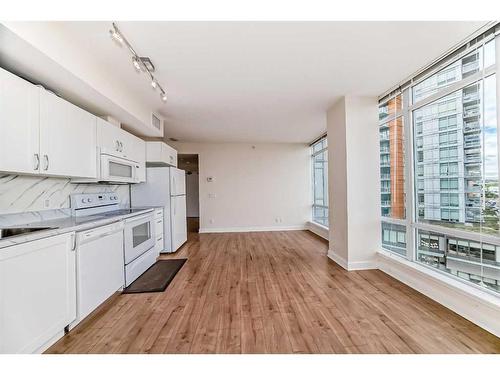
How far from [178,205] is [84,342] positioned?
304cm

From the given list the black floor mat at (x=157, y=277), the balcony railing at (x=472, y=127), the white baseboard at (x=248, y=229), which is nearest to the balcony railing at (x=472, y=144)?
the balcony railing at (x=472, y=127)

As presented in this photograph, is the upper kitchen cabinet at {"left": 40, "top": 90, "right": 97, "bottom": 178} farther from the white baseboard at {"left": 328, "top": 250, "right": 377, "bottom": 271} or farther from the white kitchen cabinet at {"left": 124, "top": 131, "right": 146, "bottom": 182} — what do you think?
the white baseboard at {"left": 328, "top": 250, "right": 377, "bottom": 271}

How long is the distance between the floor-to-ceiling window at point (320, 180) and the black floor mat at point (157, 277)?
12.8 ft

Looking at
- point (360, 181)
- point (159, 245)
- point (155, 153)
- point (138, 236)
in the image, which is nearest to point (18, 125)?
point (138, 236)

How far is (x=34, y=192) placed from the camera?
2.39 meters

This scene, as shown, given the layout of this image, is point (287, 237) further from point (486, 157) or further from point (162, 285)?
point (486, 157)

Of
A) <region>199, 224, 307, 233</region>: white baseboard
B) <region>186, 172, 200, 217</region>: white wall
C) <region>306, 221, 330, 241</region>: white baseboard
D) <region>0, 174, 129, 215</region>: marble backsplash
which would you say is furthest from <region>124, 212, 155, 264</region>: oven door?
<region>186, 172, 200, 217</region>: white wall

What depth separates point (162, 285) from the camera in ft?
9.62

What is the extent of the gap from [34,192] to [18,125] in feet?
2.80

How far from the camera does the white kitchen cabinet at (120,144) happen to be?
115 inches

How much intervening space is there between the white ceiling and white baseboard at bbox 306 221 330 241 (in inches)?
118

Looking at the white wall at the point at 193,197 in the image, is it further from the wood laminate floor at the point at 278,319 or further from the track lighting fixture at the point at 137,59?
the track lighting fixture at the point at 137,59

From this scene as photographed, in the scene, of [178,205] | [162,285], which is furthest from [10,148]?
[178,205]

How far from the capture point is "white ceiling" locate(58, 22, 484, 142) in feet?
6.44
